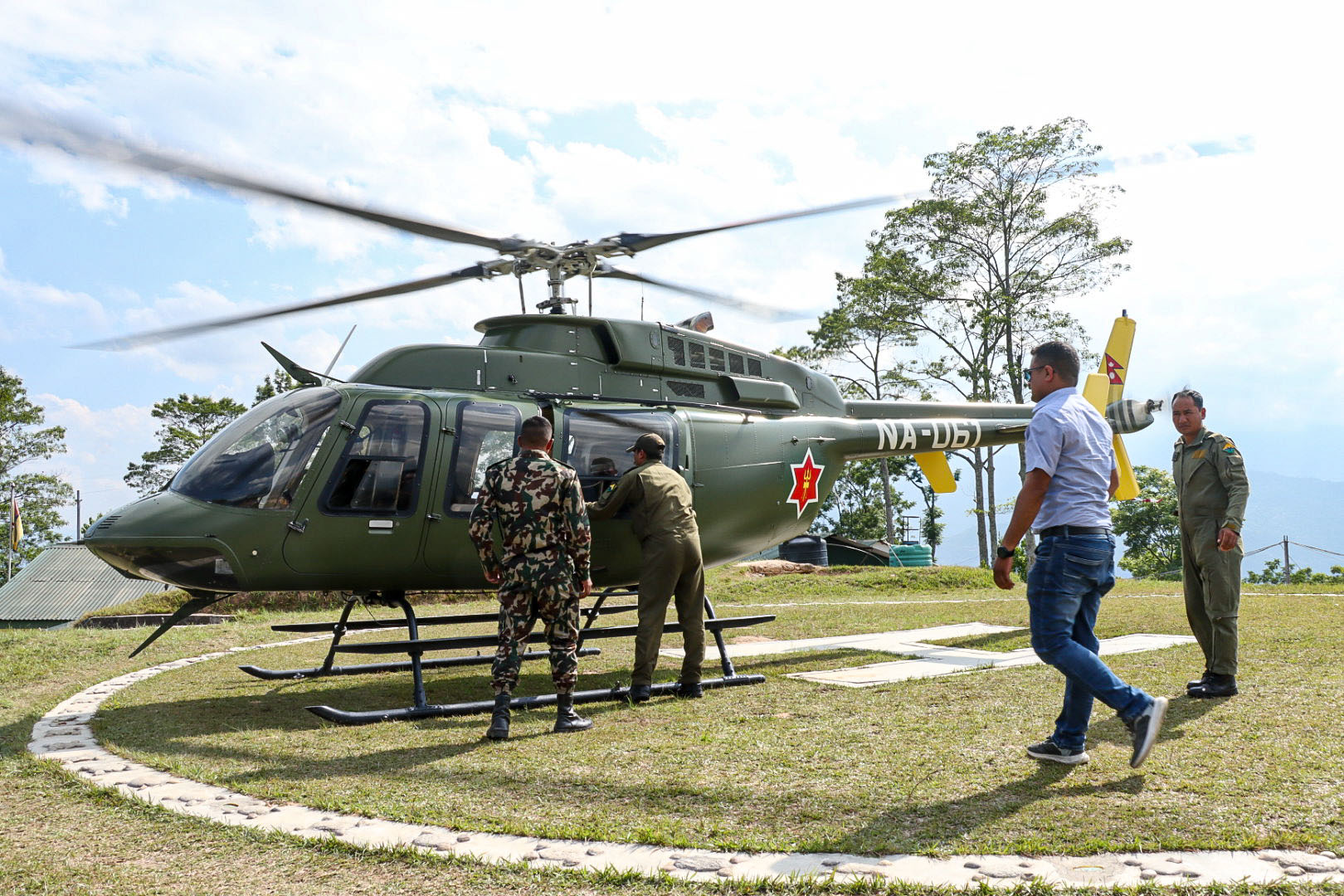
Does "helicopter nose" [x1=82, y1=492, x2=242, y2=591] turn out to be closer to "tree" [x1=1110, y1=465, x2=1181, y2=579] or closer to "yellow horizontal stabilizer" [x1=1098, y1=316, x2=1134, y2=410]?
"yellow horizontal stabilizer" [x1=1098, y1=316, x2=1134, y2=410]

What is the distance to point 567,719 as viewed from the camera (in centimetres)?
560

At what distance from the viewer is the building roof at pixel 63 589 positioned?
1941 cm

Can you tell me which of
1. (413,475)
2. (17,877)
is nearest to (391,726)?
(413,475)

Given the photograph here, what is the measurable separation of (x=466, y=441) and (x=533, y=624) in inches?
68.7

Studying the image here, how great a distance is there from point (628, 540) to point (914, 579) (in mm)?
11892

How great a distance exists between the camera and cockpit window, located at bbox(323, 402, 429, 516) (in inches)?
250

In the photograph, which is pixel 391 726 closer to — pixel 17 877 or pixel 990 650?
pixel 17 877

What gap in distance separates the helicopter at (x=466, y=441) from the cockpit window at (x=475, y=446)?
0.01 m

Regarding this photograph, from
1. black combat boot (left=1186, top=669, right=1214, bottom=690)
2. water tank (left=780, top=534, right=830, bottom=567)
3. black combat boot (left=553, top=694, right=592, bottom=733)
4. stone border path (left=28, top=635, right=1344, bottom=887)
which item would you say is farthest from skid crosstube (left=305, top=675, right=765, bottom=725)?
water tank (left=780, top=534, right=830, bottom=567)

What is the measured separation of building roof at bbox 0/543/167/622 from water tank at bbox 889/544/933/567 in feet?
60.7

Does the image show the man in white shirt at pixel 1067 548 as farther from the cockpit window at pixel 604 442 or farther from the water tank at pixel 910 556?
the water tank at pixel 910 556

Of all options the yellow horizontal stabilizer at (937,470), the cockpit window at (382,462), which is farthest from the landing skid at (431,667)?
the yellow horizontal stabilizer at (937,470)

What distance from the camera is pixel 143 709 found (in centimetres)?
641

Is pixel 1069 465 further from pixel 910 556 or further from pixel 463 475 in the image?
pixel 910 556
